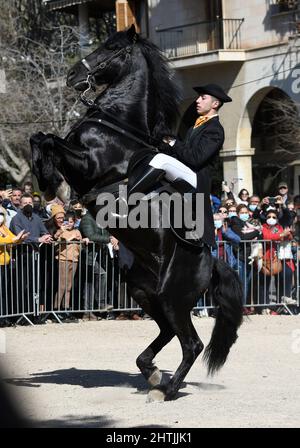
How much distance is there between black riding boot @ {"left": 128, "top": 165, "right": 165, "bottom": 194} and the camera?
8.24 meters

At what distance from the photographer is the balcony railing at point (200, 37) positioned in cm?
2825

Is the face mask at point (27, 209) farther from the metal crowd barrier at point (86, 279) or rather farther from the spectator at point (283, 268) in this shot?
the spectator at point (283, 268)

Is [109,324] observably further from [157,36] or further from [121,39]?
[157,36]

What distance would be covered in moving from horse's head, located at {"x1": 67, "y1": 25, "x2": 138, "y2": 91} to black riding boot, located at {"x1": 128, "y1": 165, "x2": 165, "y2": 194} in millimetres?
1038

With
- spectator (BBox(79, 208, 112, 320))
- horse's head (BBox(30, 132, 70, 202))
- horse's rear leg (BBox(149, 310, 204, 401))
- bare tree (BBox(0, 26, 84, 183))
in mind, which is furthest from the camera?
bare tree (BBox(0, 26, 84, 183))

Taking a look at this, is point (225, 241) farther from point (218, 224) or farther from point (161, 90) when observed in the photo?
point (161, 90)

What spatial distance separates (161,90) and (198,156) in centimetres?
83

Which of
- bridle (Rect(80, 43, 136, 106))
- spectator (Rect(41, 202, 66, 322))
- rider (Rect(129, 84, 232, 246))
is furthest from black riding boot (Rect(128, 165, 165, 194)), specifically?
spectator (Rect(41, 202, 66, 322))

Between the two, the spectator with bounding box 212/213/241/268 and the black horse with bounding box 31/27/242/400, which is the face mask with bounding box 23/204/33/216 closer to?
the spectator with bounding box 212/213/241/268

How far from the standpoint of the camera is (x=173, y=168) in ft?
27.3

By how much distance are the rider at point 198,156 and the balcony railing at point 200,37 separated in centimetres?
1985

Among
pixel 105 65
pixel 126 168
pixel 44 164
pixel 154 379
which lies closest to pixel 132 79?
pixel 105 65
